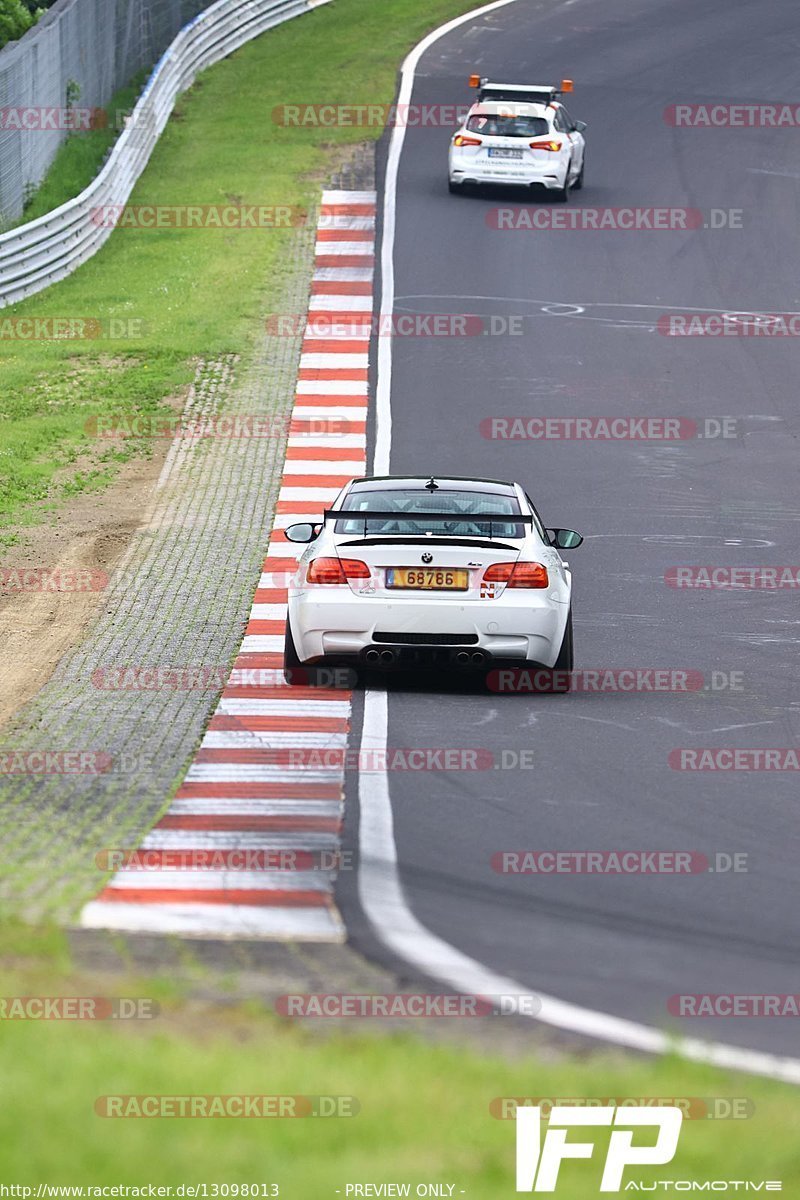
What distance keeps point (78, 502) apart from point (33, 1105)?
570 inches

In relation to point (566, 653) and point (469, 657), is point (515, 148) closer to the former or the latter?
point (566, 653)

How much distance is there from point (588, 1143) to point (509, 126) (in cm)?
2866

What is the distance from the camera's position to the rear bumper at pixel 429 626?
12367mm

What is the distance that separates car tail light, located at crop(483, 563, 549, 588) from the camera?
12477 mm

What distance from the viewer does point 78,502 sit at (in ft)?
64.4

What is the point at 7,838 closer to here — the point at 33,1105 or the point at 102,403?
the point at 33,1105

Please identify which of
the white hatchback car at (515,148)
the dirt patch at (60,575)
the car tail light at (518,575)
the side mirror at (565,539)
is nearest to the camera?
the car tail light at (518,575)

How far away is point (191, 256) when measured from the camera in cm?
3042

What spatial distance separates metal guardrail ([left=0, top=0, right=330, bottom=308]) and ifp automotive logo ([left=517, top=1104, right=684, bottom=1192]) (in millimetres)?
22302

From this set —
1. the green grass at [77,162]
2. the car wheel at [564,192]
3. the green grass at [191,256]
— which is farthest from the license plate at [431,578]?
the car wheel at [564,192]

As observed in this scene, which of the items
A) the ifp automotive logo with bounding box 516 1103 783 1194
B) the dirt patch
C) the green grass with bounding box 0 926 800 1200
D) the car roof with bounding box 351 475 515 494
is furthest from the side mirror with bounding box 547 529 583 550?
the ifp automotive logo with bounding box 516 1103 783 1194

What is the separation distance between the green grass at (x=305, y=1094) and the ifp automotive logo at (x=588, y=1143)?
0.11 feet

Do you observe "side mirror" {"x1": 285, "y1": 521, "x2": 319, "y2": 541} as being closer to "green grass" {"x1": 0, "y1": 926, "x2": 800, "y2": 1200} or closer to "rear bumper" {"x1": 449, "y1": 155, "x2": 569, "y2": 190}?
"green grass" {"x1": 0, "y1": 926, "x2": 800, "y2": 1200}

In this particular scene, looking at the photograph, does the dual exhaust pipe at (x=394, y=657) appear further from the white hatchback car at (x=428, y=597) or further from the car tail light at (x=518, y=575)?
the car tail light at (x=518, y=575)
